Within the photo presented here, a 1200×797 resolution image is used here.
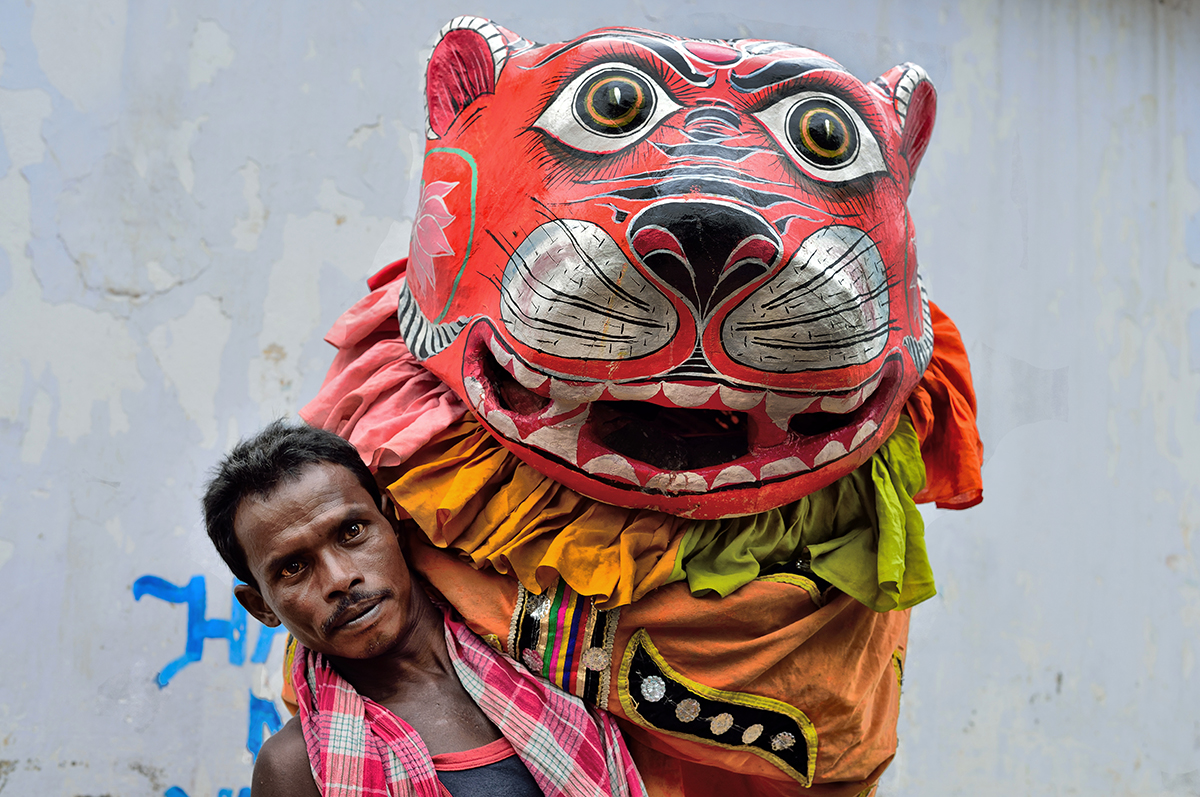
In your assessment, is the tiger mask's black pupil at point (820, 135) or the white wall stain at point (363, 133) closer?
the tiger mask's black pupil at point (820, 135)

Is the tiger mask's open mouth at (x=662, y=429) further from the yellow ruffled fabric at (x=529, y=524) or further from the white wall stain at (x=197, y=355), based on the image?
the white wall stain at (x=197, y=355)

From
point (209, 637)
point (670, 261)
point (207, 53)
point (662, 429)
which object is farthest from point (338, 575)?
point (207, 53)

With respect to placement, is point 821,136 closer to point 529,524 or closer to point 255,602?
point 529,524

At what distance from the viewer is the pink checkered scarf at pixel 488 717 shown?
116 cm

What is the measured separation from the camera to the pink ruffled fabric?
4.15 ft

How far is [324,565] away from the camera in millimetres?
1202

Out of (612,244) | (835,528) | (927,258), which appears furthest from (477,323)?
(927,258)

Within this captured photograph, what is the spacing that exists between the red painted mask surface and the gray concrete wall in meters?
1.08

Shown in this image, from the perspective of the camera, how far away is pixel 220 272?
221 centimetres

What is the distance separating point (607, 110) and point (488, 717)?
76 centimetres

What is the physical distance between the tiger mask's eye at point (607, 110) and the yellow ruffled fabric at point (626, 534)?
39 cm

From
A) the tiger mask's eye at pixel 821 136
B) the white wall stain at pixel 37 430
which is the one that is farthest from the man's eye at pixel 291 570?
the white wall stain at pixel 37 430

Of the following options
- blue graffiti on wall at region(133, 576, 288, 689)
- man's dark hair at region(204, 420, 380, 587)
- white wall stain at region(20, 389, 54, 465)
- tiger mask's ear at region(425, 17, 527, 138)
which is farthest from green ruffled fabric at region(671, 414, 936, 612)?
white wall stain at region(20, 389, 54, 465)

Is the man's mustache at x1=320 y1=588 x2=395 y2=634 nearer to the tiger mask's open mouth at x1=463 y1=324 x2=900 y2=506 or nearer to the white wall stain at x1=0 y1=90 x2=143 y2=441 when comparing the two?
the tiger mask's open mouth at x1=463 y1=324 x2=900 y2=506
